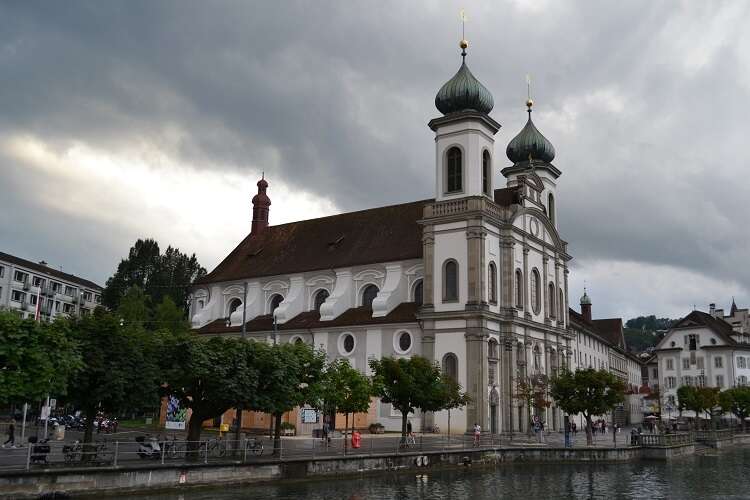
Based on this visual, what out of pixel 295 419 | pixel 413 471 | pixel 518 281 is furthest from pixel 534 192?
pixel 413 471

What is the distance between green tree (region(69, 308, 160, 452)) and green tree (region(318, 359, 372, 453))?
9733 mm

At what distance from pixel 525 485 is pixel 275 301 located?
41.6 m

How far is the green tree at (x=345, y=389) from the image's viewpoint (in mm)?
37656

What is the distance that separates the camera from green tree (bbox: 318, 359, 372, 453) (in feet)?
124

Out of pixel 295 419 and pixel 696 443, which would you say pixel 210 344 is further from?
pixel 696 443

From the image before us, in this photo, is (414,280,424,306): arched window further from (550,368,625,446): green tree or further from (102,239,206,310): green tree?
(102,239,206,310): green tree

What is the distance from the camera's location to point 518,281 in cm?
5875

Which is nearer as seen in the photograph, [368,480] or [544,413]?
[368,480]

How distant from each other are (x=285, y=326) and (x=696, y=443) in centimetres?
3263

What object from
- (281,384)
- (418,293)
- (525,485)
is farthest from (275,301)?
(525,485)

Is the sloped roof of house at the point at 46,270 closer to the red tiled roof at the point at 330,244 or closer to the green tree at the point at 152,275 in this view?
the green tree at the point at 152,275

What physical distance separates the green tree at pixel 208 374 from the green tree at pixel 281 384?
1.39 ft

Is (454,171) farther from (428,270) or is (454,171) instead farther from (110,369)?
(110,369)

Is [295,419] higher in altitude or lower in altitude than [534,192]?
lower
